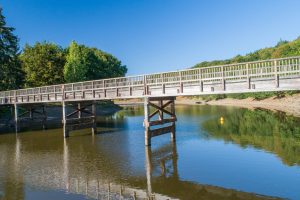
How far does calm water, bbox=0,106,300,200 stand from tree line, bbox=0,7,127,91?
32.8 m

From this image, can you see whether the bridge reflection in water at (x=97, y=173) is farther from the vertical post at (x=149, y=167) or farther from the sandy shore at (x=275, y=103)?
the sandy shore at (x=275, y=103)

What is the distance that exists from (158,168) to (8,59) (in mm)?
49105

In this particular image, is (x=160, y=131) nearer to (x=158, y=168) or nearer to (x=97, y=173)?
(x=158, y=168)

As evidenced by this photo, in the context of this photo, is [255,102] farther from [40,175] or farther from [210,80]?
[40,175]

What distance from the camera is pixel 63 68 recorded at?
2692 inches

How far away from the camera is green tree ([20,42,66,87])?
6272 cm

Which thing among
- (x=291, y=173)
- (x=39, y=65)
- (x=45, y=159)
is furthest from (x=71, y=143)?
(x=39, y=65)

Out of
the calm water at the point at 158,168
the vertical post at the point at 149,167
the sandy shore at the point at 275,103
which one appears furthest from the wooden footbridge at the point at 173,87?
the sandy shore at the point at 275,103

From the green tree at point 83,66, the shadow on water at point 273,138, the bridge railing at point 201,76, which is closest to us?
the bridge railing at point 201,76

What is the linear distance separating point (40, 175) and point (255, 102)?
2659 inches

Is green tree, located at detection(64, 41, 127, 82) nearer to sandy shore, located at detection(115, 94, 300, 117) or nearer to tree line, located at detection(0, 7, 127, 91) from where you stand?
tree line, located at detection(0, 7, 127, 91)

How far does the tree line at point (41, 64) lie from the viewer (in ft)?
182

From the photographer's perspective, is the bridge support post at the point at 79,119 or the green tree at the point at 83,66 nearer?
the bridge support post at the point at 79,119

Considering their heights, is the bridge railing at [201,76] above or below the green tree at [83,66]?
below
